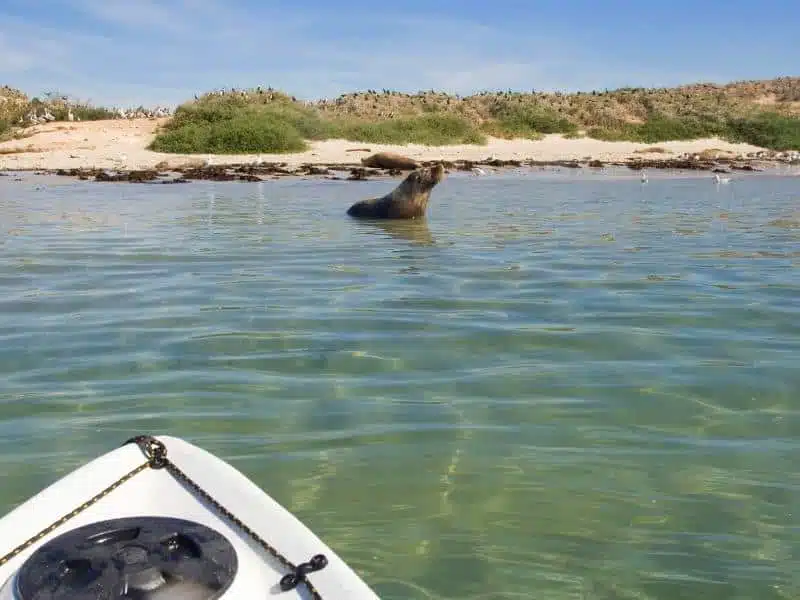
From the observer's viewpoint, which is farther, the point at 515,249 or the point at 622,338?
the point at 515,249

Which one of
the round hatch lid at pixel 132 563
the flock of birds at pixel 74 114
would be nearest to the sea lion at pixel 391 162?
the flock of birds at pixel 74 114

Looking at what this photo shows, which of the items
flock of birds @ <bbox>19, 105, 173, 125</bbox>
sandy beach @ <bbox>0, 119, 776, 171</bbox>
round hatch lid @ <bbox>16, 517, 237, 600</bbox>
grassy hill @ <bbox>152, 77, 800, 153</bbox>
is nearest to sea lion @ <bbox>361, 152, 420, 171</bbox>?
sandy beach @ <bbox>0, 119, 776, 171</bbox>

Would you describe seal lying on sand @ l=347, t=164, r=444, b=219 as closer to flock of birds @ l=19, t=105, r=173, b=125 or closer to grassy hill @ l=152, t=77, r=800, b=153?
grassy hill @ l=152, t=77, r=800, b=153

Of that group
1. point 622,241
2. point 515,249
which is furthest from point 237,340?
point 622,241

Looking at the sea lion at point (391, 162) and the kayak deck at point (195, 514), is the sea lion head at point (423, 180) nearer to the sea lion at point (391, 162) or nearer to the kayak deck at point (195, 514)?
the kayak deck at point (195, 514)

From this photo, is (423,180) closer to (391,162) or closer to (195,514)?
(195,514)

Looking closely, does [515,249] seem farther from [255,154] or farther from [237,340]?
[255,154]

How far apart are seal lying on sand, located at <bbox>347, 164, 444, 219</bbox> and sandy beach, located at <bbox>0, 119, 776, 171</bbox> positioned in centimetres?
1433

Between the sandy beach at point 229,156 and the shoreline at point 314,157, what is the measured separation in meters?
0.03

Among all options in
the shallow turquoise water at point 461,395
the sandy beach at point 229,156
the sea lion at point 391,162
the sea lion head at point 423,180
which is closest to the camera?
the shallow turquoise water at point 461,395

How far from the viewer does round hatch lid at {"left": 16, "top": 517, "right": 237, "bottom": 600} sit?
246cm

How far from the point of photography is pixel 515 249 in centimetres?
1098

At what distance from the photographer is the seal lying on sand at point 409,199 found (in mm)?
14195

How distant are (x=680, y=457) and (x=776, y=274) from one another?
5.23 meters
